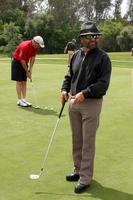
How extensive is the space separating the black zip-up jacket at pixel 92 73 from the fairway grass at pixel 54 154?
1.21 meters

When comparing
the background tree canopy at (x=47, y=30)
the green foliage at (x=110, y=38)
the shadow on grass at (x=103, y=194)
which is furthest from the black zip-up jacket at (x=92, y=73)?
the green foliage at (x=110, y=38)

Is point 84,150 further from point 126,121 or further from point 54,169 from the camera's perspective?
point 126,121

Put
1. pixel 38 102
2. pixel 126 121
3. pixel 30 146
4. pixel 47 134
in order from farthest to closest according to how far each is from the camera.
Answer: pixel 38 102 < pixel 126 121 < pixel 47 134 < pixel 30 146

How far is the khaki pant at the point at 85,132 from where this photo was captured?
5.50 metres

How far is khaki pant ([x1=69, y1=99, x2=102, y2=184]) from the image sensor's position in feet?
18.1

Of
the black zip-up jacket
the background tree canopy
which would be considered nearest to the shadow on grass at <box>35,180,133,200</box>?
the black zip-up jacket

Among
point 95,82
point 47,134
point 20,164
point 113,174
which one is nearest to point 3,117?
point 47,134

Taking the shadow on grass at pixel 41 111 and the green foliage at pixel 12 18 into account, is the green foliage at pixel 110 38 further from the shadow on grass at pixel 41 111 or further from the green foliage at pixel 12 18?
the shadow on grass at pixel 41 111

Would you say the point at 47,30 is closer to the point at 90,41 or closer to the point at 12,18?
the point at 12,18

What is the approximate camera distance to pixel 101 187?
5.78m

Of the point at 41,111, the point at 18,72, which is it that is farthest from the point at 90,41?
the point at 18,72

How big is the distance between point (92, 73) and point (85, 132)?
73 cm

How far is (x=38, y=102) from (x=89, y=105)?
7.02 m

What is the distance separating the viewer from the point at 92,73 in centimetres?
540
